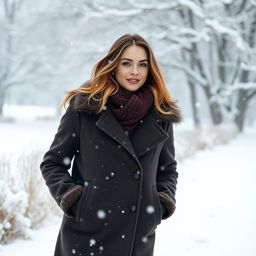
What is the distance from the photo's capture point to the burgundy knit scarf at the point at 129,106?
199 cm

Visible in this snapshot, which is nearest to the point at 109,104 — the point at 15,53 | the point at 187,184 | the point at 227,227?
the point at 227,227

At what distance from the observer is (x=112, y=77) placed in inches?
82.4

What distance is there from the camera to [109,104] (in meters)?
2.05

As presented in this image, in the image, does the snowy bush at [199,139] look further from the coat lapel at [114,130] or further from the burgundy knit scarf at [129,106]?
the coat lapel at [114,130]

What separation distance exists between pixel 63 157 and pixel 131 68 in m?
0.59

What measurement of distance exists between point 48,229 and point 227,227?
222 centimetres

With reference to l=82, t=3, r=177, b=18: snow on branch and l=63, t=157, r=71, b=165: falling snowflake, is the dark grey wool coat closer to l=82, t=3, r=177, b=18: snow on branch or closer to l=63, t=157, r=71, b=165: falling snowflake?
l=63, t=157, r=71, b=165: falling snowflake

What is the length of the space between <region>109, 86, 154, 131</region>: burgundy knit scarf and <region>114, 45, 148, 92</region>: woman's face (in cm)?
5

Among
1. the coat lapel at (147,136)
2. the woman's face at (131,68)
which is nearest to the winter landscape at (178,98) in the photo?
the coat lapel at (147,136)

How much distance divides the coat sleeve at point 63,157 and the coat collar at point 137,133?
0.15 metres

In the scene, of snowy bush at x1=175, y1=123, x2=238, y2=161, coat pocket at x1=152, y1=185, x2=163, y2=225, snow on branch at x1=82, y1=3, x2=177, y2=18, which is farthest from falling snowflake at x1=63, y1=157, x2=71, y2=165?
snow on branch at x1=82, y1=3, x2=177, y2=18

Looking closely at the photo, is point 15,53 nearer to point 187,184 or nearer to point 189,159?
Answer: point 189,159

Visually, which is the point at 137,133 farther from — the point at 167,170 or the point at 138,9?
the point at 138,9

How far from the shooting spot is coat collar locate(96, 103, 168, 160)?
1944 millimetres
